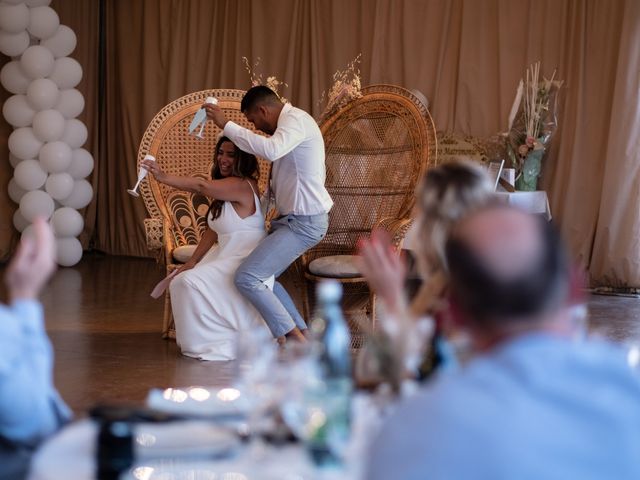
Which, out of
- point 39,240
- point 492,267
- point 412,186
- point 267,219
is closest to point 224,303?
point 267,219

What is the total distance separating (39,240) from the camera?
154cm

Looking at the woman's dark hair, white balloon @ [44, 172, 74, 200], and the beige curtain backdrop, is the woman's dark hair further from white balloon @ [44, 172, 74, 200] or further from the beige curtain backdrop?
white balloon @ [44, 172, 74, 200]

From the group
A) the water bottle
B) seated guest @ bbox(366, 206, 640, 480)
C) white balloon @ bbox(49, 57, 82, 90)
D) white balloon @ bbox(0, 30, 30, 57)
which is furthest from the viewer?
white balloon @ bbox(49, 57, 82, 90)

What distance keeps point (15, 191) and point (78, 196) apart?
21.3 inches

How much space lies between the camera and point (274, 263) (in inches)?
180

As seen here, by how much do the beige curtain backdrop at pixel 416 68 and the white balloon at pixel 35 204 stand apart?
→ 63 centimetres

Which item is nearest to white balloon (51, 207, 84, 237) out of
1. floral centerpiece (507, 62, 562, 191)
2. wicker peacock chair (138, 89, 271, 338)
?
wicker peacock chair (138, 89, 271, 338)

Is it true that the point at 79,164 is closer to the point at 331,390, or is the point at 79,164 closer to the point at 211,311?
the point at 211,311

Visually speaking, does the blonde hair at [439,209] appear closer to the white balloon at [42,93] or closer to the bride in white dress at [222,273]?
the bride in white dress at [222,273]

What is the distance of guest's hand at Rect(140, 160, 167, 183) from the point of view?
15.8 feet

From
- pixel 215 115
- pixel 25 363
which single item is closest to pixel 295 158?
pixel 215 115

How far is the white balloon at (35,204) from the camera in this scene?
759 cm

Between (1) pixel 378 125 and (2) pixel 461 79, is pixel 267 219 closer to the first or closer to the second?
(1) pixel 378 125

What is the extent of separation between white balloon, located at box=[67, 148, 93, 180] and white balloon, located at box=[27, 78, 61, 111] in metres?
0.56
